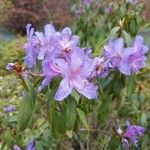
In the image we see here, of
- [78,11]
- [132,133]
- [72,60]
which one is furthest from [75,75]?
[78,11]

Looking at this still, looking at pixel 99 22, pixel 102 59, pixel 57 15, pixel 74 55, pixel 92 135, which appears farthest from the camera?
pixel 57 15

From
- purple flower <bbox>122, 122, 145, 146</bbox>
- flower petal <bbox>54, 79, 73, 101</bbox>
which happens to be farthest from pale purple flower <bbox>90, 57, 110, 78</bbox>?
purple flower <bbox>122, 122, 145, 146</bbox>

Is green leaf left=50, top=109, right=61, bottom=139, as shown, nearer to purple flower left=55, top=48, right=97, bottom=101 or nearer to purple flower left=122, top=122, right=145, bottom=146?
purple flower left=55, top=48, right=97, bottom=101

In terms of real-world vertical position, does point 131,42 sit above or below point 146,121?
above

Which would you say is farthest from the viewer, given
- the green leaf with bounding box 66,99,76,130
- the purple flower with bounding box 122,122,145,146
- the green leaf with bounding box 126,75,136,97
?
the purple flower with bounding box 122,122,145,146

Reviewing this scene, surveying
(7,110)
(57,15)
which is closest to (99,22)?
(7,110)

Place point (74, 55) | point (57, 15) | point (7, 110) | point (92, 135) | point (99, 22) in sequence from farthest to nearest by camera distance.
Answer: point (57, 15)
point (99, 22)
point (7, 110)
point (92, 135)
point (74, 55)

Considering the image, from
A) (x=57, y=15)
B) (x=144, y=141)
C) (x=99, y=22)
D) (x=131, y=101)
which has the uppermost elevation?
(x=57, y=15)

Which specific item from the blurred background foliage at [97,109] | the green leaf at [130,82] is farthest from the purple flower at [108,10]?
the green leaf at [130,82]

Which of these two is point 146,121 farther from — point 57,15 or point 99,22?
point 57,15

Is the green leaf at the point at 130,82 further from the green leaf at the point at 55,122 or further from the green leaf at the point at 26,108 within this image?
the green leaf at the point at 26,108
